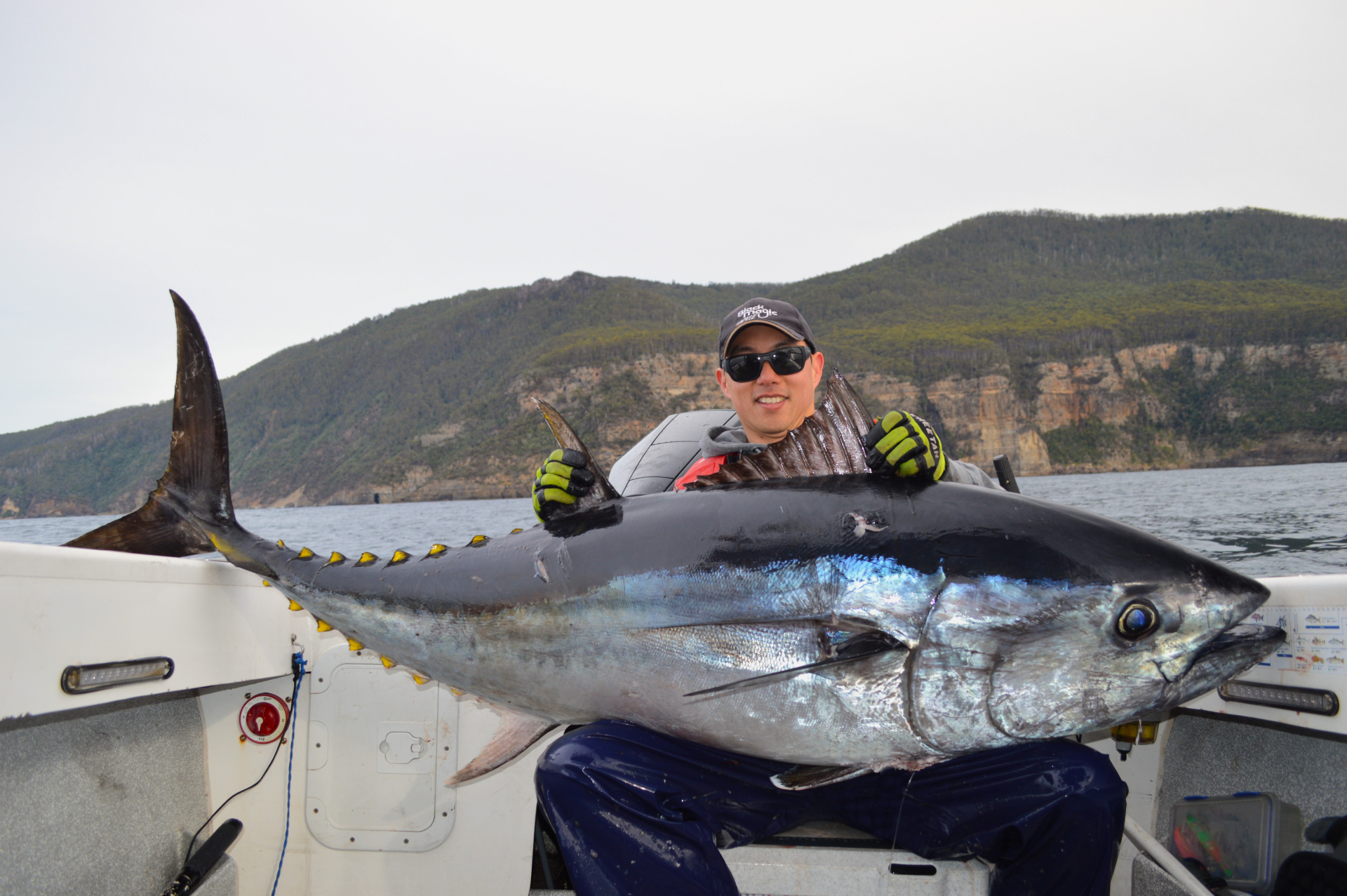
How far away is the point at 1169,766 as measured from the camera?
274 centimetres

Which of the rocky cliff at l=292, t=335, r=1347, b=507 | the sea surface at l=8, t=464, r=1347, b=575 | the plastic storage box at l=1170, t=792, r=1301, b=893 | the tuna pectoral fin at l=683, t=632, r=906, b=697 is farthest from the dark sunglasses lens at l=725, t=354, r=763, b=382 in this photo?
the rocky cliff at l=292, t=335, r=1347, b=507

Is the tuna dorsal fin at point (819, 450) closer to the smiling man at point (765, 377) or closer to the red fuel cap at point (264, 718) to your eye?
the smiling man at point (765, 377)

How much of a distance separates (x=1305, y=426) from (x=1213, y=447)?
6.09 meters

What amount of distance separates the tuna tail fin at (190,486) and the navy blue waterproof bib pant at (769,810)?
1.77 metres

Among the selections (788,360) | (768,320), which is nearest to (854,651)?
(788,360)

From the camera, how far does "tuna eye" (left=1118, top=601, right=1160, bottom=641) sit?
5.70 ft

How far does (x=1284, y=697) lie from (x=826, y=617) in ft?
4.72

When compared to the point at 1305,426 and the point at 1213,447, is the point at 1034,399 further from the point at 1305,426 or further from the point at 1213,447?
the point at 1305,426

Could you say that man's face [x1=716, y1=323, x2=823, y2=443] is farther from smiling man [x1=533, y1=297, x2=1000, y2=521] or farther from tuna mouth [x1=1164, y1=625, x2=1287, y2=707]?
tuna mouth [x1=1164, y1=625, x2=1287, y2=707]

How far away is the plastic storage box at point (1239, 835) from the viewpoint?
2.28 metres

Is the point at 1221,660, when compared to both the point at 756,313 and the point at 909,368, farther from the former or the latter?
the point at 909,368

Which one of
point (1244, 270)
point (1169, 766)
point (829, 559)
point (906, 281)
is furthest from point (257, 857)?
point (1244, 270)

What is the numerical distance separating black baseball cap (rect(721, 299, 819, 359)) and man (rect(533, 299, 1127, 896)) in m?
1.14

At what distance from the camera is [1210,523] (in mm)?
16906
